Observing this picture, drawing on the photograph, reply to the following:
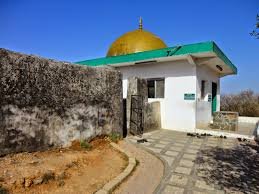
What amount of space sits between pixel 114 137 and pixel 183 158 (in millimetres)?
2319

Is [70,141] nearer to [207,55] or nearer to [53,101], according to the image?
[53,101]

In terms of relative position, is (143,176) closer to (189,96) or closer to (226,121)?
(189,96)

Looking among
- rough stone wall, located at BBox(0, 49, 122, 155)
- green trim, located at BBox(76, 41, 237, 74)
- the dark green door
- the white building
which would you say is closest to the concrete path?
rough stone wall, located at BBox(0, 49, 122, 155)

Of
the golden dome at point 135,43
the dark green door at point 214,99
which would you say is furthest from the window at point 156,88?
the dark green door at point 214,99

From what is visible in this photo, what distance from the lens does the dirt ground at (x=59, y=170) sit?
3.26 metres

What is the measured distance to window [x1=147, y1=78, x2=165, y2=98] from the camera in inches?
400

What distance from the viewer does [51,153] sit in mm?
4727

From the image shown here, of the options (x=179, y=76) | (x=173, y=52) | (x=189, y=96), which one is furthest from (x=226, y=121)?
(x=173, y=52)

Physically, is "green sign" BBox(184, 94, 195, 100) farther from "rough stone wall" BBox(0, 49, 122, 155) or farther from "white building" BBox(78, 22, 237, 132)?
"rough stone wall" BBox(0, 49, 122, 155)

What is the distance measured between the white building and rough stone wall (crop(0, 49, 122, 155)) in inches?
142

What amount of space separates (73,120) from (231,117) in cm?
740

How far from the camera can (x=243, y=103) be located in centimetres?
1524

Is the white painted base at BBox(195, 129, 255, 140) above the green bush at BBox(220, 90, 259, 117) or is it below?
below

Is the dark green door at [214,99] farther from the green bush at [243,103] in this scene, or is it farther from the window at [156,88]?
the window at [156,88]
